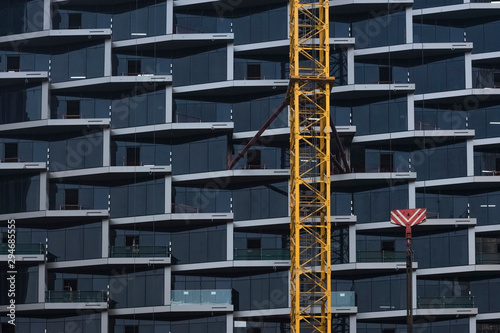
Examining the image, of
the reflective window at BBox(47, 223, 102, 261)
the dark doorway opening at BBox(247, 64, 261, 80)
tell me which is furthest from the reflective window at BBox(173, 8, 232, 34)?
the reflective window at BBox(47, 223, 102, 261)

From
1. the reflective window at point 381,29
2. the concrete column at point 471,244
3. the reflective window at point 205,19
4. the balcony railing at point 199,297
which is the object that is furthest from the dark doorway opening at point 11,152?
the concrete column at point 471,244

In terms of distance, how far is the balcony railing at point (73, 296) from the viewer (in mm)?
107250

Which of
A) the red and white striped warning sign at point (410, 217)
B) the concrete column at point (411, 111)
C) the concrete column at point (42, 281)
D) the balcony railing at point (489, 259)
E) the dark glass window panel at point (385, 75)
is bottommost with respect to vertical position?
the concrete column at point (42, 281)

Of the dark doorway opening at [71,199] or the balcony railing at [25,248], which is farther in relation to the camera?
the dark doorway opening at [71,199]

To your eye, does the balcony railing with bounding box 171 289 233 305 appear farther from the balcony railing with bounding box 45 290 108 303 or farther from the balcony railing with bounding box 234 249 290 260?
the balcony railing with bounding box 45 290 108 303

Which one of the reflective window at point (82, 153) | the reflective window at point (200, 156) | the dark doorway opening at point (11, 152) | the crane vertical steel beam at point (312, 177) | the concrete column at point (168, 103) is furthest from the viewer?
the concrete column at point (168, 103)

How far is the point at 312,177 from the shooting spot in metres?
109

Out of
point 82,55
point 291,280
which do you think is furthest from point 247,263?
point 82,55

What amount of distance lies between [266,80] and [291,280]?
20242mm

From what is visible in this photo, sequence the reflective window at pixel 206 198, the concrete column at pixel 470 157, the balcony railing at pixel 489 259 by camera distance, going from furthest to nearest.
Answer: the reflective window at pixel 206 198, the concrete column at pixel 470 157, the balcony railing at pixel 489 259

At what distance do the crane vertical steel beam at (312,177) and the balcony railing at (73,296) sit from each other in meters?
17.9

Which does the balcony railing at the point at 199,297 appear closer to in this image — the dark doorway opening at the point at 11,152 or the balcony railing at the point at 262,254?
the balcony railing at the point at 262,254

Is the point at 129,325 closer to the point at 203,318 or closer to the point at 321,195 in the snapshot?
the point at 203,318

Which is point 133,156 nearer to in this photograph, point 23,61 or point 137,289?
point 137,289
